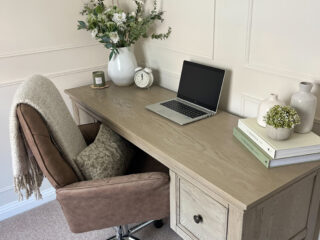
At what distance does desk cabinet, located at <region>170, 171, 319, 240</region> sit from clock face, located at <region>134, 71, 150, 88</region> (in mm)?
851

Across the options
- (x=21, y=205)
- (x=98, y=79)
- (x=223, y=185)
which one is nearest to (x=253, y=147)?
(x=223, y=185)

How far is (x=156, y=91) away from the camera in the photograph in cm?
198

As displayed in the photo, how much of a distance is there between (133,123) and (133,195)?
37 centimetres

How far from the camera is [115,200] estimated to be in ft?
4.35

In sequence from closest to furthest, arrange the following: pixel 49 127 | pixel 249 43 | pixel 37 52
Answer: pixel 49 127, pixel 249 43, pixel 37 52

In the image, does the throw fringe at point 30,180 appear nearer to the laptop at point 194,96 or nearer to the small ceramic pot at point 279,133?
the laptop at point 194,96

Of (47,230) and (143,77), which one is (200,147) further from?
(47,230)

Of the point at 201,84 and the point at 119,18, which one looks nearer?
the point at 201,84

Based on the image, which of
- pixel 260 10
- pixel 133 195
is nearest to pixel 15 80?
pixel 133 195

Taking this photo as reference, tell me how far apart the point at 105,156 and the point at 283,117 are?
78 centimetres

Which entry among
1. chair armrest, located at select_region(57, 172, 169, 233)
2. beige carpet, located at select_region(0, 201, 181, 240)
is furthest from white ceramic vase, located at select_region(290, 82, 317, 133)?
beige carpet, located at select_region(0, 201, 181, 240)

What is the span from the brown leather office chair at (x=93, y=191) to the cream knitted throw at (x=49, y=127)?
0.11ft

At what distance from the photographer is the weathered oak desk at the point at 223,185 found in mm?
1035

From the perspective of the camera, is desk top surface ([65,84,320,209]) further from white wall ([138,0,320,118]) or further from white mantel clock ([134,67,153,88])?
white wall ([138,0,320,118])
